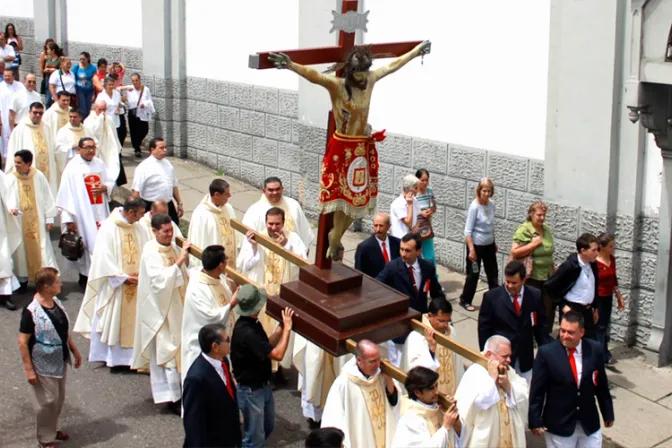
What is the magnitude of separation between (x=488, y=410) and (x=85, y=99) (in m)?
13.3

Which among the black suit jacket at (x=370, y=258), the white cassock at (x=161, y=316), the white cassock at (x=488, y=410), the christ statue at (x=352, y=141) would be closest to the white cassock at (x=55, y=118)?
the white cassock at (x=161, y=316)

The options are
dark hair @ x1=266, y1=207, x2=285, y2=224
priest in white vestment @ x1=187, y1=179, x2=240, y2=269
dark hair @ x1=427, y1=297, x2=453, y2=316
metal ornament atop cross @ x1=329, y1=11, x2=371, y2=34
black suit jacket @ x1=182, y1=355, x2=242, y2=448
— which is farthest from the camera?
priest in white vestment @ x1=187, y1=179, x2=240, y2=269

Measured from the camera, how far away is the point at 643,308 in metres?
10.3

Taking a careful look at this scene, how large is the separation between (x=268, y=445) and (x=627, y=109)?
4.87 m

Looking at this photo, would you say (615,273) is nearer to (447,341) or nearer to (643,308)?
(643,308)

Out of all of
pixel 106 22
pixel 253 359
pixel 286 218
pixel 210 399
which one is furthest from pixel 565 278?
pixel 106 22

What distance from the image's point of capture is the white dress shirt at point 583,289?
9.20 m

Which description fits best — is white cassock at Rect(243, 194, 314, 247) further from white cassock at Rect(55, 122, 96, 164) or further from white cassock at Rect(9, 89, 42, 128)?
white cassock at Rect(9, 89, 42, 128)

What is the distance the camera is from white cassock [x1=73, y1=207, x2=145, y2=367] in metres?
9.88

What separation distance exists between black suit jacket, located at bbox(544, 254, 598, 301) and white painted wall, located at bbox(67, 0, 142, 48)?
1115cm

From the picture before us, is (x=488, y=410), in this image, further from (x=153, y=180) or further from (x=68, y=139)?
(x=68, y=139)

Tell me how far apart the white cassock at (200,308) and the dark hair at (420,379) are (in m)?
2.13

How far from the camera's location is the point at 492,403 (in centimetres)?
694

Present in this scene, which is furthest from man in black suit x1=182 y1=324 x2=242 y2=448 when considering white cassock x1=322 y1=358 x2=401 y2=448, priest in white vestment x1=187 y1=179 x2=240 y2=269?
priest in white vestment x1=187 y1=179 x2=240 y2=269
